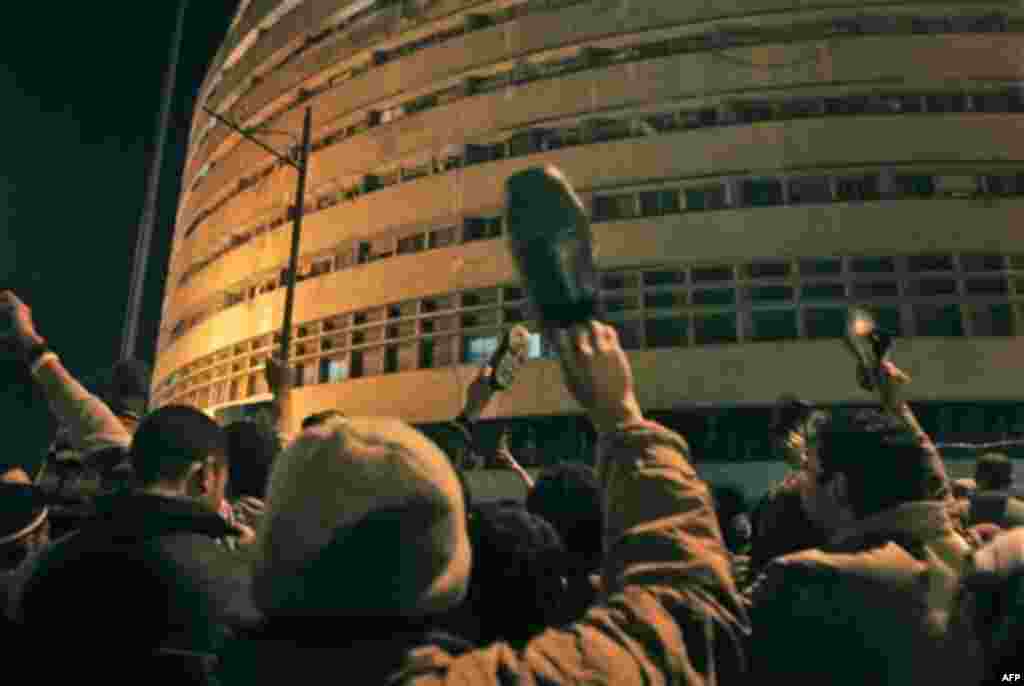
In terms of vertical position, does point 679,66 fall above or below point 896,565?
above

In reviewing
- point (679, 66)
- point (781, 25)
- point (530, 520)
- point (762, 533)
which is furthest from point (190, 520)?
point (781, 25)

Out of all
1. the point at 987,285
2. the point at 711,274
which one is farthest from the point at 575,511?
the point at 987,285

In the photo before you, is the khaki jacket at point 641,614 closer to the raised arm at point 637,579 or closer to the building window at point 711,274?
the raised arm at point 637,579

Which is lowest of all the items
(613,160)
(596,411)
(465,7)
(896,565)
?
(896,565)

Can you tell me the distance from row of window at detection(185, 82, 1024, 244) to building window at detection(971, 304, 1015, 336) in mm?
5044

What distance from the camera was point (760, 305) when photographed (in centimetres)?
1528

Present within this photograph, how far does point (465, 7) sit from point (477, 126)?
4.17m

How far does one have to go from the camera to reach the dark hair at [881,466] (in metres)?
1.60

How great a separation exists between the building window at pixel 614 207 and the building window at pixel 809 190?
386 centimetres

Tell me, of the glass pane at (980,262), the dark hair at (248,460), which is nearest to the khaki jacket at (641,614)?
the dark hair at (248,460)

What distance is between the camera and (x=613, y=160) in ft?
56.4

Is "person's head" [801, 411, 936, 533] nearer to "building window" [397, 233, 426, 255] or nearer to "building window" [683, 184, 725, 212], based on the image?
"building window" [683, 184, 725, 212]

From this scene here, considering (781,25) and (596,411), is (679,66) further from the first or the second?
(596,411)

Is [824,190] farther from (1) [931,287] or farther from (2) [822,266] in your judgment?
(1) [931,287]
